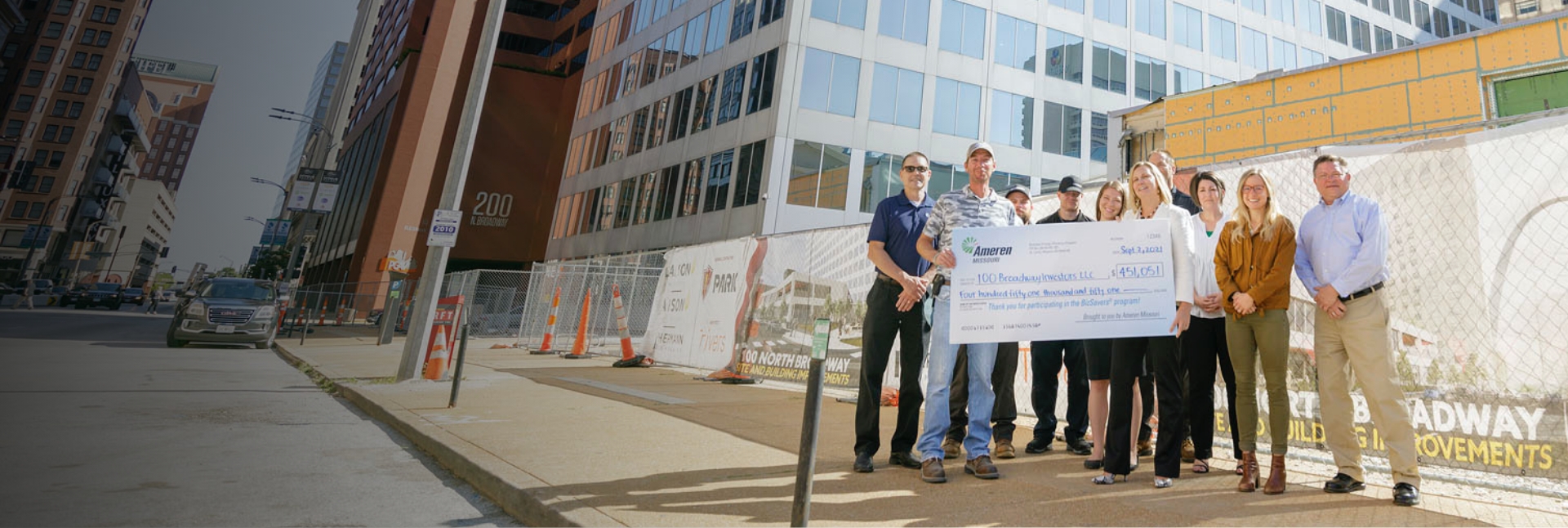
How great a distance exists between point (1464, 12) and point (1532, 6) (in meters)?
5.83

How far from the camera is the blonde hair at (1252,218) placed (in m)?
3.77

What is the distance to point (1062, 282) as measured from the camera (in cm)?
396

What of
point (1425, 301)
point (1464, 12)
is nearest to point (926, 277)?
point (1425, 301)

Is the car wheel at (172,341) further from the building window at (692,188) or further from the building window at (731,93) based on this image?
the building window at (731,93)

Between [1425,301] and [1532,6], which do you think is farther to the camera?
[1532,6]

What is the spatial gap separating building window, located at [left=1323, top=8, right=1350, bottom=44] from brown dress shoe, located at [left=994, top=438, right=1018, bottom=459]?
43256 millimetres

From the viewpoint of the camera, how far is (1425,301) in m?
4.53

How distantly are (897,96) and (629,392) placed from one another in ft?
70.0

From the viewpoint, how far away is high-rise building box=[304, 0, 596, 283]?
4912cm

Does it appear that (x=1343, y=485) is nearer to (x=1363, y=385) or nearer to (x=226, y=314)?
(x=1363, y=385)

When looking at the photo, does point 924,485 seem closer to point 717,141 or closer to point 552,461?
point 552,461

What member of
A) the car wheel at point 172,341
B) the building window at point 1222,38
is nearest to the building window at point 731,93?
the car wheel at point 172,341

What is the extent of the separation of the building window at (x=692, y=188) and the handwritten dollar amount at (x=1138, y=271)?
87.5 feet

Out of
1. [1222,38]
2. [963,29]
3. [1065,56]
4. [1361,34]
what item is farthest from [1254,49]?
[963,29]
